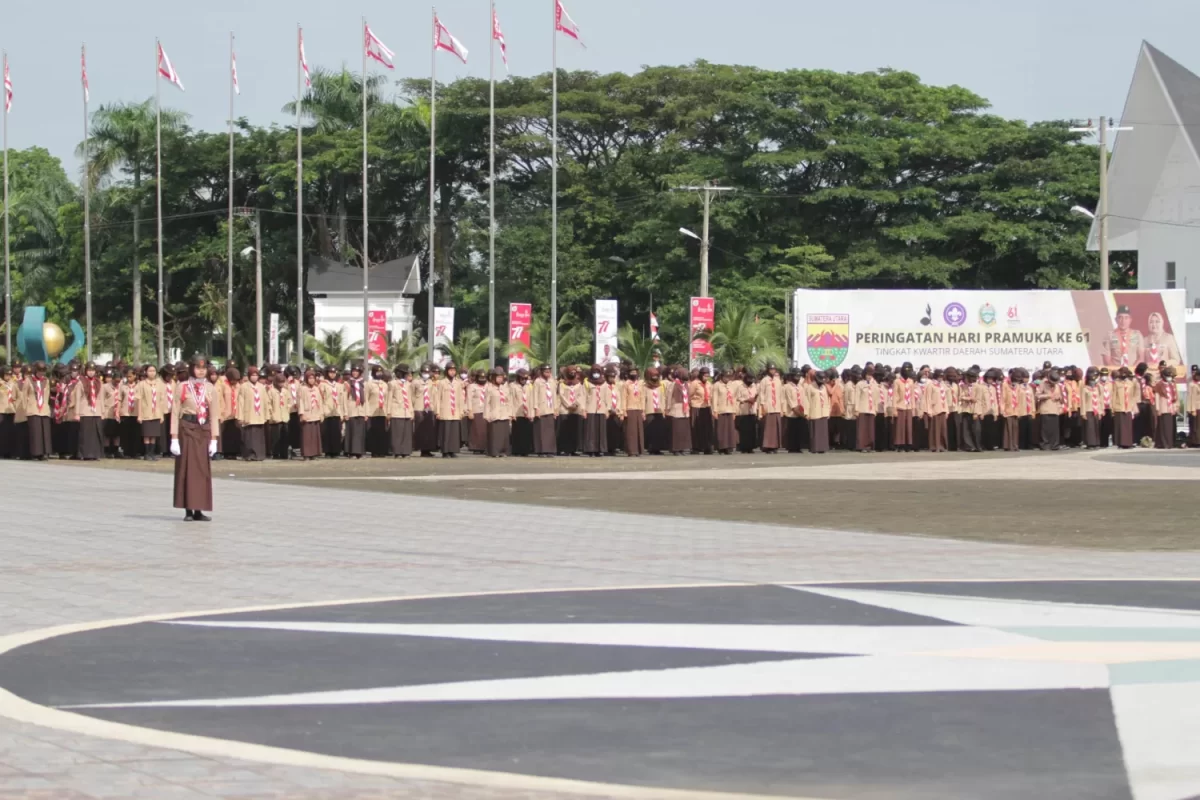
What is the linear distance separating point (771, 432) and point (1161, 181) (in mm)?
40536

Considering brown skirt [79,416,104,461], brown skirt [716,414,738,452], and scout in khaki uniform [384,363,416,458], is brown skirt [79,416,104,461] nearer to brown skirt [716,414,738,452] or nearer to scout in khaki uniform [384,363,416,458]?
scout in khaki uniform [384,363,416,458]

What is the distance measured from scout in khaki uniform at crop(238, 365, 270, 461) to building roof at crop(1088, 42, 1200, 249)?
4616 centimetres

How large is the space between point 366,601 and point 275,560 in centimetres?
282

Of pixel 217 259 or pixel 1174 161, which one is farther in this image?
pixel 217 259

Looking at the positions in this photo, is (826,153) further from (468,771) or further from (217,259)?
(468,771)

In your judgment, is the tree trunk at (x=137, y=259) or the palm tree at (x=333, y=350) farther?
the tree trunk at (x=137, y=259)

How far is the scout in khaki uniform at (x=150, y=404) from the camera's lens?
32.6 metres

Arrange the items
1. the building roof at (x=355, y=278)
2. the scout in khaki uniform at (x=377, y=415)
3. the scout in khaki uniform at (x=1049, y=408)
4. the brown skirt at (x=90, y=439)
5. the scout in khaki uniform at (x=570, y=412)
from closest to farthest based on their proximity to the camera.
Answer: the brown skirt at (x=90, y=439)
the scout in khaki uniform at (x=377, y=415)
the scout in khaki uniform at (x=570, y=412)
the scout in khaki uniform at (x=1049, y=408)
the building roof at (x=355, y=278)

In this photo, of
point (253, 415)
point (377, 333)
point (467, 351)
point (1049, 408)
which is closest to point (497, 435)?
point (253, 415)

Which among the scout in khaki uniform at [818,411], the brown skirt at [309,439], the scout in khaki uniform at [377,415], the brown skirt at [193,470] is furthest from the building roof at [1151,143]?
the brown skirt at [193,470]

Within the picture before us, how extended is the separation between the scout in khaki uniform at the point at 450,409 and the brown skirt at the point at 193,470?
1598 cm

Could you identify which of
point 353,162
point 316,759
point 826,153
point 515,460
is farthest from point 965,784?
point 353,162

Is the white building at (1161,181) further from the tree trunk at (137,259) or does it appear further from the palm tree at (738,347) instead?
the tree trunk at (137,259)

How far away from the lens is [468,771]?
20.8 feet
